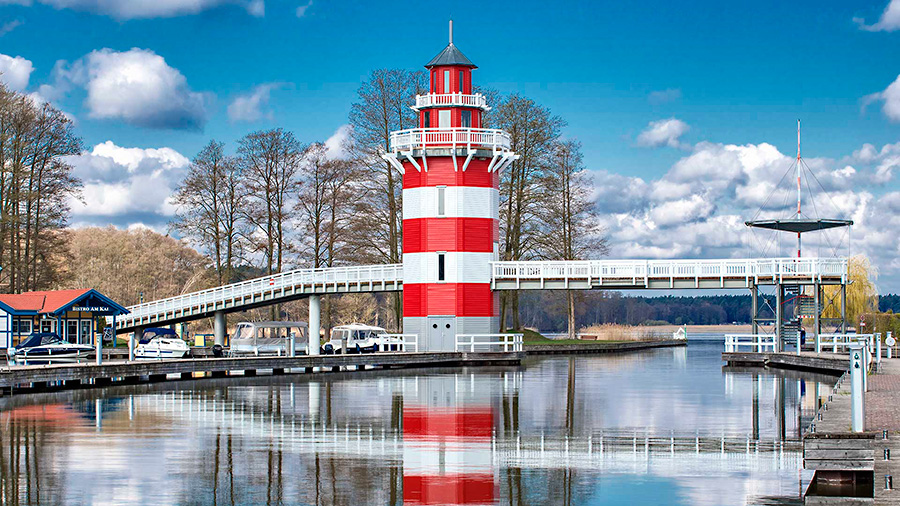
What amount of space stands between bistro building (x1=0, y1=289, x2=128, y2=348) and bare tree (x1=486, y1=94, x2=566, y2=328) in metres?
21.6

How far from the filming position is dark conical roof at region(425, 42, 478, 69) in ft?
165

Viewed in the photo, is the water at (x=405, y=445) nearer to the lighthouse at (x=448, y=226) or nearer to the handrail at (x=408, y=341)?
the lighthouse at (x=448, y=226)

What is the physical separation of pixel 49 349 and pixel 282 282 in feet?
37.8

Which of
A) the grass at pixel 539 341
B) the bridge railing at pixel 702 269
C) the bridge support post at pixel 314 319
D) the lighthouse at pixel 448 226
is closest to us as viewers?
the bridge railing at pixel 702 269

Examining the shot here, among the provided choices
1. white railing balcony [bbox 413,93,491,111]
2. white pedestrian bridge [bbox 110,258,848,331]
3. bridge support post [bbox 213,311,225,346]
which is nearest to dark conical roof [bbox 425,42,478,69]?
white railing balcony [bbox 413,93,491,111]

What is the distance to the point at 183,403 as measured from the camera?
26719 mm

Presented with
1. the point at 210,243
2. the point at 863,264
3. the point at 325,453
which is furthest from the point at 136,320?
the point at 863,264

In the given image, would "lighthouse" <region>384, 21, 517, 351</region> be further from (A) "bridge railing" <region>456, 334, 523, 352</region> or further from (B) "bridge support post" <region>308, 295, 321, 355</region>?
(B) "bridge support post" <region>308, 295, 321, 355</region>

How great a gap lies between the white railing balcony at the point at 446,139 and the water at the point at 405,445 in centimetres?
1828

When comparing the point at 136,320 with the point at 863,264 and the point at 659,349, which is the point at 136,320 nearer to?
the point at 659,349

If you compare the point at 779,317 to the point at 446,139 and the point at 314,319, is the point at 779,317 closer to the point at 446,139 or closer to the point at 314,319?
the point at 446,139

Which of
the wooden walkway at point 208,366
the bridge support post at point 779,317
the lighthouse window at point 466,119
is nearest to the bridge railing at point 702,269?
A: the bridge support post at point 779,317

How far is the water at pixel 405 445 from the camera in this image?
45.1 ft

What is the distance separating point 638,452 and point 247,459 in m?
6.21
